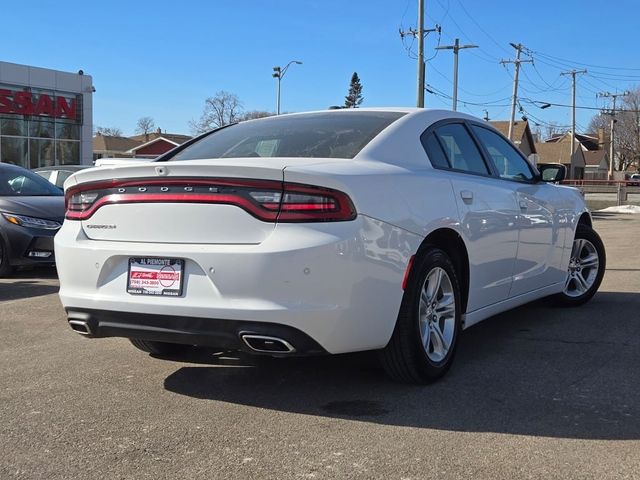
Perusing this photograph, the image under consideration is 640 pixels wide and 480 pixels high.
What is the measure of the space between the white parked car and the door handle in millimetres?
13

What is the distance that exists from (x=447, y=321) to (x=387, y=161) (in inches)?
41.7

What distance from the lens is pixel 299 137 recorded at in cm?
433

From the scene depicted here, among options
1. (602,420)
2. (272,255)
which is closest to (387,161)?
(272,255)

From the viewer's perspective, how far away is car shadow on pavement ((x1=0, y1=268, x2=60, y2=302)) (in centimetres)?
727

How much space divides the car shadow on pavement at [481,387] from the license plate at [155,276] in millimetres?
748

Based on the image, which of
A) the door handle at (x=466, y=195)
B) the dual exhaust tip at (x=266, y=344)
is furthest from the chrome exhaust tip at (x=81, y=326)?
the door handle at (x=466, y=195)

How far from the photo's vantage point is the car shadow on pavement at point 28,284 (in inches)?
286

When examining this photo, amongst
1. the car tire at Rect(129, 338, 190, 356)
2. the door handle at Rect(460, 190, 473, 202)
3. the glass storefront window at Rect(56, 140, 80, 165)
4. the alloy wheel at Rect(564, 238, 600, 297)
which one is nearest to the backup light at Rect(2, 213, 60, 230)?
the car tire at Rect(129, 338, 190, 356)

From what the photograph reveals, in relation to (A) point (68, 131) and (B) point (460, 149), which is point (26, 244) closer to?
(B) point (460, 149)

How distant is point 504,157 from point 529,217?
0.54 m

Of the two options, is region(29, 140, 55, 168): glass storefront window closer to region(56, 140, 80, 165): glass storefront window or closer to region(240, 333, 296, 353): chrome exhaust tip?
region(56, 140, 80, 165): glass storefront window

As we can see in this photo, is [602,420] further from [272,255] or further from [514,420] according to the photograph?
[272,255]

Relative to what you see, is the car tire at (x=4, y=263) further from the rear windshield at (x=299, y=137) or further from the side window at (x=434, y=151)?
the side window at (x=434, y=151)

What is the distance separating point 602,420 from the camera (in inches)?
136
